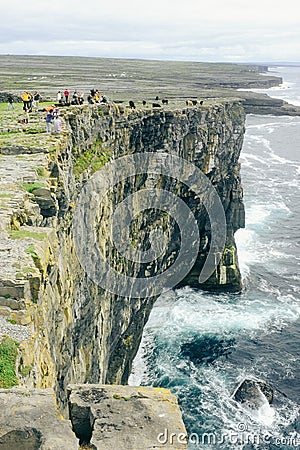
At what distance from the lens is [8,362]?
33.8 ft

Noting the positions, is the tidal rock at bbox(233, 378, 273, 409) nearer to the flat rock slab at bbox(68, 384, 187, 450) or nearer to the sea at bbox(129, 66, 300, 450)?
the sea at bbox(129, 66, 300, 450)

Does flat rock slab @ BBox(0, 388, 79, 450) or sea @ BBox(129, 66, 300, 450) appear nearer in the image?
flat rock slab @ BBox(0, 388, 79, 450)

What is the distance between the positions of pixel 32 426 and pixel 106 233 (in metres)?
20.6

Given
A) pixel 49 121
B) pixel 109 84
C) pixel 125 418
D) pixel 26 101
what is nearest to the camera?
pixel 125 418

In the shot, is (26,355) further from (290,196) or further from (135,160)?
(290,196)

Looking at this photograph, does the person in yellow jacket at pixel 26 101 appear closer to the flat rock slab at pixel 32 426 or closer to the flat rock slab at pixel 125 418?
the flat rock slab at pixel 125 418

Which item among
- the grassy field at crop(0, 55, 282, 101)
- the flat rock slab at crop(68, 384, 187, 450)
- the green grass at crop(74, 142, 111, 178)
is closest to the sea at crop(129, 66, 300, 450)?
the green grass at crop(74, 142, 111, 178)

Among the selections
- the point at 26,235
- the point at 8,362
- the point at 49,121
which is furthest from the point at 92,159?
the point at 8,362

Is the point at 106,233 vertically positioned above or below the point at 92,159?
below

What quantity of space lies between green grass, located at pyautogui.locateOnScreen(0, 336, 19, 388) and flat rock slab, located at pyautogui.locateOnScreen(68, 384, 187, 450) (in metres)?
1.37

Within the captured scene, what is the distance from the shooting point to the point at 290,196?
77125mm

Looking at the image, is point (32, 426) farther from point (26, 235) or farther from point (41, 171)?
point (41, 171)

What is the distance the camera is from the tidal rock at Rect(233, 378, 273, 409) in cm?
3356

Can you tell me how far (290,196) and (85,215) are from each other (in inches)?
2338
